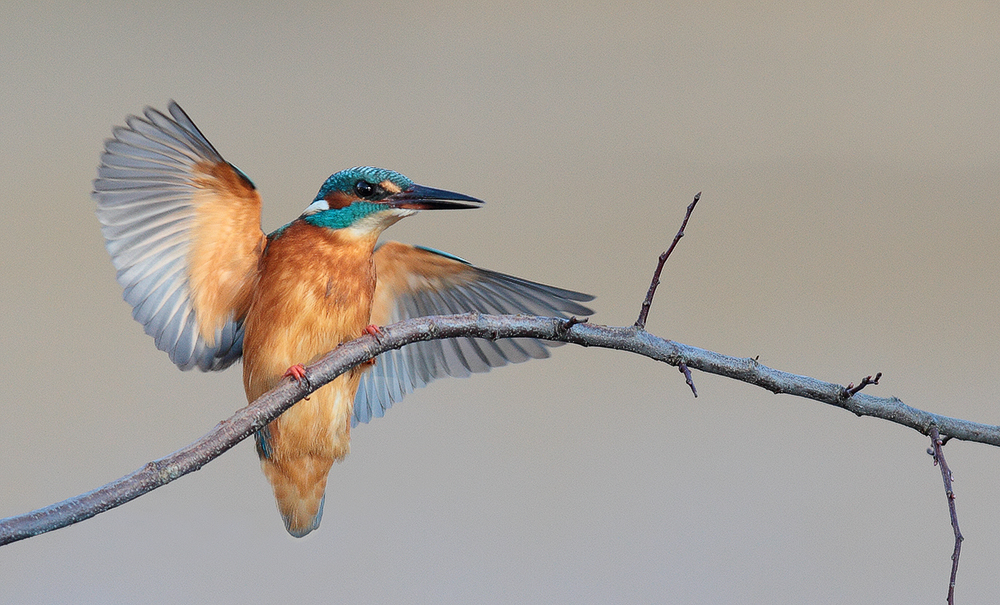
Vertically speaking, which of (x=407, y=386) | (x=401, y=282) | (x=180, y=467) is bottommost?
(x=180, y=467)

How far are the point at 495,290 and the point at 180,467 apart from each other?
39 centimetres

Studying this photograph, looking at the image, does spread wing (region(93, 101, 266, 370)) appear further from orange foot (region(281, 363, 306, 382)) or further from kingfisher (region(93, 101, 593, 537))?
orange foot (region(281, 363, 306, 382))

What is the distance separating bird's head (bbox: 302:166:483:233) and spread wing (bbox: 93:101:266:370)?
0.06 m

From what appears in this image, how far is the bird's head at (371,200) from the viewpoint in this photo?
681mm

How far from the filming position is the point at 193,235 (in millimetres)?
722

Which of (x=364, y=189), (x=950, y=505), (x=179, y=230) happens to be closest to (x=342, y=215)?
(x=364, y=189)

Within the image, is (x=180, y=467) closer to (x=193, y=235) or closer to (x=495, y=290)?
(x=193, y=235)

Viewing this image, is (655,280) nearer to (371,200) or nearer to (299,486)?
(371,200)

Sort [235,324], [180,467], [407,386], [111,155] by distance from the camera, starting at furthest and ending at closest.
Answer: [407,386]
[235,324]
[111,155]
[180,467]

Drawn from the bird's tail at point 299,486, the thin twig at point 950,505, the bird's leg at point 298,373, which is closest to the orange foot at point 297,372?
the bird's leg at point 298,373

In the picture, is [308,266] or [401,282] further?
[401,282]

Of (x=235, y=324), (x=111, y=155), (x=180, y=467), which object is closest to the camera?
(x=180, y=467)

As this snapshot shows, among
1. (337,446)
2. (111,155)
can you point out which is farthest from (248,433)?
(111,155)

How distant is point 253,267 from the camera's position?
0.76 meters
